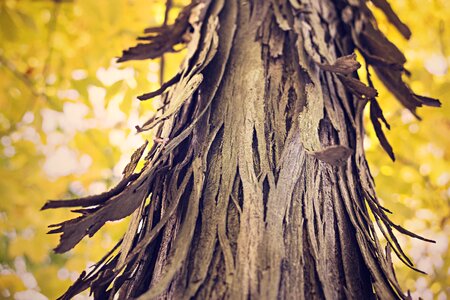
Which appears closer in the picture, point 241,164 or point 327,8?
point 241,164

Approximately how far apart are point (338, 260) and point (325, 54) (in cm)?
51

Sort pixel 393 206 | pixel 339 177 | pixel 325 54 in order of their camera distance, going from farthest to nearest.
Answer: pixel 393 206 → pixel 325 54 → pixel 339 177

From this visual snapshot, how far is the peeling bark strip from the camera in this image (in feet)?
1.89

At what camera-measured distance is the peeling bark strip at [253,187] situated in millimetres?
577

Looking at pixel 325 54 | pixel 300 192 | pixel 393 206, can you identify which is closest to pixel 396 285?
pixel 300 192

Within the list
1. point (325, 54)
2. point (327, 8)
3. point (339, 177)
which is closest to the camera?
point (339, 177)

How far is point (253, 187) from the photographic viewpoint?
2.16 ft

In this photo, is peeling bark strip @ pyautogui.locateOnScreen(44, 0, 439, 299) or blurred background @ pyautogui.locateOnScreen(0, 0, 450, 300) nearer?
peeling bark strip @ pyautogui.locateOnScreen(44, 0, 439, 299)

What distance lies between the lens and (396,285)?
0.62 m

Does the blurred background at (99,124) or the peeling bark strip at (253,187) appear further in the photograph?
the blurred background at (99,124)

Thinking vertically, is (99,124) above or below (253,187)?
above

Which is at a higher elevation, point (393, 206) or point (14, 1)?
point (14, 1)

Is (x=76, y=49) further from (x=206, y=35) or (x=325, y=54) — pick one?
(x=325, y=54)

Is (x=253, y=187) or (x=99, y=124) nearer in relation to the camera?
(x=253, y=187)
